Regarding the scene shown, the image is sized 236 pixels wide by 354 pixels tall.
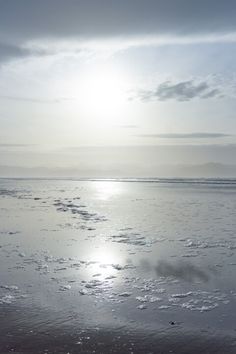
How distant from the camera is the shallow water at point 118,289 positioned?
7.70 metres

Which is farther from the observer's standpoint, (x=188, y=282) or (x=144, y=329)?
(x=188, y=282)

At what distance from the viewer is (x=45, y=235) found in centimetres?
1836

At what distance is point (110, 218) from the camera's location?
81.6ft

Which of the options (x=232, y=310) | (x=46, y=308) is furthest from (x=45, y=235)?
(x=232, y=310)

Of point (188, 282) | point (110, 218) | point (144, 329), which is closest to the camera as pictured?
point (144, 329)

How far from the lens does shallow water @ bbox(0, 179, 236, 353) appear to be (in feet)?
25.3

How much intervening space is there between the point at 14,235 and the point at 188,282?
9.41 m

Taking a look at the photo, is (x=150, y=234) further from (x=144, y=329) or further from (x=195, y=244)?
(x=144, y=329)

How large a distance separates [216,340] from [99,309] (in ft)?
8.74

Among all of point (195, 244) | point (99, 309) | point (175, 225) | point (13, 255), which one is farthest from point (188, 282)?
point (175, 225)

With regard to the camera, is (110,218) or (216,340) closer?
(216,340)

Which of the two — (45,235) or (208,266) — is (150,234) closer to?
(45,235)

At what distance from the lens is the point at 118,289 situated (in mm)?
10656

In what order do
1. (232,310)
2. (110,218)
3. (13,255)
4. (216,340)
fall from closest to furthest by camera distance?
→ (216,340) < (232,310) < (13,255) < (110,218)
